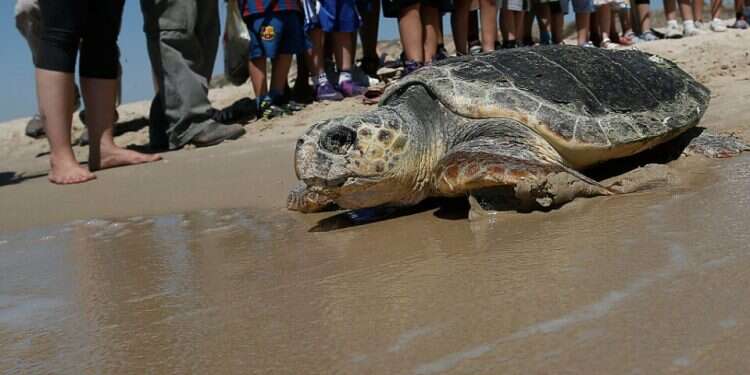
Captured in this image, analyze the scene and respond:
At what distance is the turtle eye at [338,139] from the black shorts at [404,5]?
2894 mm

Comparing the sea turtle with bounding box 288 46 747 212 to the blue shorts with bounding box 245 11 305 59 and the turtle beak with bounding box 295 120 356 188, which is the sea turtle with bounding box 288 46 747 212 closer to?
the turtle beak with bounding box 295 120 356 188

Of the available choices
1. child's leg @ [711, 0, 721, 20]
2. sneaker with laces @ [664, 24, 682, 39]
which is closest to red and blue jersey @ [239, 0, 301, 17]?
sneaker with laces @ [664, 24, 682, 39]

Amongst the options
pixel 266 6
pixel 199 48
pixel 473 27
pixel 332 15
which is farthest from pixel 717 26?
pixel 199 48

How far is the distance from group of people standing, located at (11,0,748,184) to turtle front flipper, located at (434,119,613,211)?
82.6 inches

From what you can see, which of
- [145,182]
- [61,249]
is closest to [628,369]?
[61,249]

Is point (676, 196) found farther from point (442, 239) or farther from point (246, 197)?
point (246, 197)

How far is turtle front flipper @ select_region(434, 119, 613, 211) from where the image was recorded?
1.77 metres

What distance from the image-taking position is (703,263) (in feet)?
3.79

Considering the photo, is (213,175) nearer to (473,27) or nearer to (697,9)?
(473,27)

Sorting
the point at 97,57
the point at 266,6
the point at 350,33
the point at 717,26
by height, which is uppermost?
the point at 266,6

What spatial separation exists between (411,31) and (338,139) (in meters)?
2.90

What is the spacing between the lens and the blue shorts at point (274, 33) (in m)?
4.61

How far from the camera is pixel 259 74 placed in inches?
189

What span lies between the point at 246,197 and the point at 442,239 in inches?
47.6
